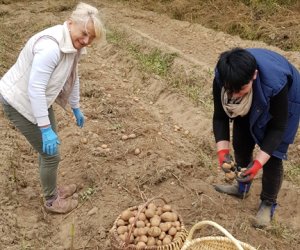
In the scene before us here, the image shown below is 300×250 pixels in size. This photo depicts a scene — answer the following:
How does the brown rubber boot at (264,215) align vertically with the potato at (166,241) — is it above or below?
below

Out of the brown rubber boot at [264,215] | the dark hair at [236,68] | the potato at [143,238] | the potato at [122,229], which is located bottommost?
the brown rubber boot at [264,215]

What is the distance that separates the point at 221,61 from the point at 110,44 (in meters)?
4.57

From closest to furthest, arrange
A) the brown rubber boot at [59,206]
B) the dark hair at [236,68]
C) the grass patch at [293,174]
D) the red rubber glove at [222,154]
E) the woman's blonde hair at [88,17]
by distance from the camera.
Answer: the dark hair at [236,68]
the woman's blonde hair at [88,17]
the red rubber glove at [222,154]
the brown rubber boot at [59,206]
the grass patch at [293,174]

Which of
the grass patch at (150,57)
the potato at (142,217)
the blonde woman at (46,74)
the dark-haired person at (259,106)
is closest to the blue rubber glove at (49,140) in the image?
the blonde woman at (46,74)

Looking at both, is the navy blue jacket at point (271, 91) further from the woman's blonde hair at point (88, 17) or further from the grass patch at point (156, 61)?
the grass patch at point (156, 61)

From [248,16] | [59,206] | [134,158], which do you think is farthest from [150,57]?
[59,206]

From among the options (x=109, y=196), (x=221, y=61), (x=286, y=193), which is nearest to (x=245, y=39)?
(x=286, y=193)

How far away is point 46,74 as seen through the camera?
2.58 m

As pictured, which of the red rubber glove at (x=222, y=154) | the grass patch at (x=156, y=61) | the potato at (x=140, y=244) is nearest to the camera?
the potato at (x=140, y=244)

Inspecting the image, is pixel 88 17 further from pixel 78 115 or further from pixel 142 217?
pixel 142 217

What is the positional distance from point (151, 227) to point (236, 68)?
3.47 feet

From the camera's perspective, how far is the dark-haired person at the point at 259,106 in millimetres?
2367

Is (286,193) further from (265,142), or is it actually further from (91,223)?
(91,223)

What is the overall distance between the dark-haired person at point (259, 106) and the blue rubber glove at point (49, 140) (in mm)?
1045
